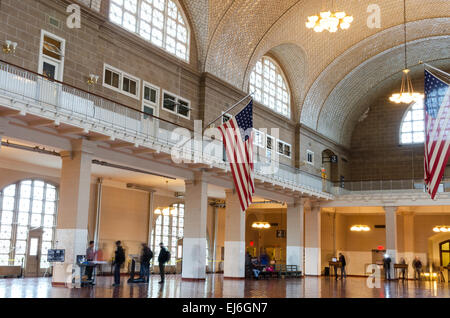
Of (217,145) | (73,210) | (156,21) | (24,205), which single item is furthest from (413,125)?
(73,210)

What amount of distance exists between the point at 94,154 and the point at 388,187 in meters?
22.0

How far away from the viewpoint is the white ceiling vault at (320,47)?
89.5 ft

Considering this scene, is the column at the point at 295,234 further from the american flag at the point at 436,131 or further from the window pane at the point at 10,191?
the window pane at the point at 10,191

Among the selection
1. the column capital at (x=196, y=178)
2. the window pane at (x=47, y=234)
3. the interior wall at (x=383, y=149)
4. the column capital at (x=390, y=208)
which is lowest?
the window pane at (x=47, y=234)

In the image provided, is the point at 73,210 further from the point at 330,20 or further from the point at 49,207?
the point at 330,20

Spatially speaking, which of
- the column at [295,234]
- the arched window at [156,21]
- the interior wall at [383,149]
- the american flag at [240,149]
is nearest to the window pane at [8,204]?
the arched window at [156,21]

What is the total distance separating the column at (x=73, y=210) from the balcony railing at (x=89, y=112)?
1192 mm

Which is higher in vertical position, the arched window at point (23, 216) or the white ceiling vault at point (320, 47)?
the white ceiling vault at point (320, 47)

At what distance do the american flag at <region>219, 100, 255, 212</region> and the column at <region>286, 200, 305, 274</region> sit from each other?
45.2 ft

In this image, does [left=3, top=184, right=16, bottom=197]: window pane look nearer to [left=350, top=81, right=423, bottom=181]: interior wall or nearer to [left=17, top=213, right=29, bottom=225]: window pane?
[left=17, top=213, right=29, bottom=225]: window pane

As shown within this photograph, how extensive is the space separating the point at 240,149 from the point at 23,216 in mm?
11351

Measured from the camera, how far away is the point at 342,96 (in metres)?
40.5

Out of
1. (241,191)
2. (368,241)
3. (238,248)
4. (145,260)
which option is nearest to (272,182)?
(238,248)
